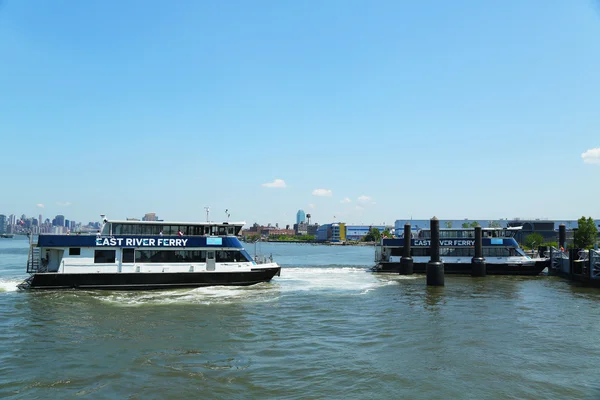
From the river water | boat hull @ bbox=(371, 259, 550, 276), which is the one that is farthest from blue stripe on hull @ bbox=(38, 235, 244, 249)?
boat hull @ bbox=(371, 259, 550, 276)

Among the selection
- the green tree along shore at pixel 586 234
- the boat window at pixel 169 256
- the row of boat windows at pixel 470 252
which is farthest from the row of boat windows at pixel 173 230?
the green tree along shore at pixel 586 234

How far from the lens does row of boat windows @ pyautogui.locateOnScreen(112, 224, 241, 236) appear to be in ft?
115

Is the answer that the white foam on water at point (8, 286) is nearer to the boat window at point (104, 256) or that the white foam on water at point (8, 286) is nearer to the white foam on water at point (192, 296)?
the boat window at point (104, 256)

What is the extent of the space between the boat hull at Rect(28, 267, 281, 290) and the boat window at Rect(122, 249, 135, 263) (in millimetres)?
1106

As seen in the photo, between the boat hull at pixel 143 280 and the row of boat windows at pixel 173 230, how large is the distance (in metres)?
3.20

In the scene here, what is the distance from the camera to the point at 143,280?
113 ft

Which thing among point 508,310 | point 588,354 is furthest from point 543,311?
point 588,354

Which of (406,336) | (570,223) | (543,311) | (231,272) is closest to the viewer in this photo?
(406,336)

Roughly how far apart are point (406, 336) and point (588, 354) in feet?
23.1

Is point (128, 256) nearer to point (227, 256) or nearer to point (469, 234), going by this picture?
point (227, 256)

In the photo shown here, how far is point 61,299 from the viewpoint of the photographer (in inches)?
1172

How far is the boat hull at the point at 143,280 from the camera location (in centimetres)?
3301

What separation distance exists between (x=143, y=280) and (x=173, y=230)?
14.4ft

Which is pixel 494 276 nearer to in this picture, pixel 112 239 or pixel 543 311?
pixel 543 311
